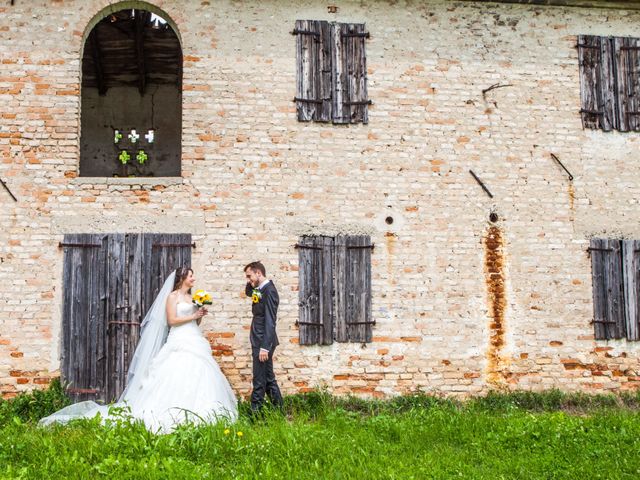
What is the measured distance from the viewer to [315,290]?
877 cm

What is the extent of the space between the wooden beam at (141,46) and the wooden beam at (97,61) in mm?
704

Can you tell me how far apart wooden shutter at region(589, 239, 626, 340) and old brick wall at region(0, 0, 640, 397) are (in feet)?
0.57

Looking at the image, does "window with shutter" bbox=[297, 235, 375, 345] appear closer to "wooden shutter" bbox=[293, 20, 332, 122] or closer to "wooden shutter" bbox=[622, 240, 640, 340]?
"wooden shutter" bbox=[293, 20, 332, 122]

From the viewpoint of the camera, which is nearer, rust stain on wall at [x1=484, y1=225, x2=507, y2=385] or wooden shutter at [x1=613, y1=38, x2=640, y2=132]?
rust stain on wall at [x1=484, y1=225, x2=507, y2=385]

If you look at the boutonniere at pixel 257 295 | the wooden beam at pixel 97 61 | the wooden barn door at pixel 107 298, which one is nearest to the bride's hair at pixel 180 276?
the wooden barn door at pixel 107 298

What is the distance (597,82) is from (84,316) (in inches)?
321

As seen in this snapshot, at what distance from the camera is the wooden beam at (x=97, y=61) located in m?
11.5

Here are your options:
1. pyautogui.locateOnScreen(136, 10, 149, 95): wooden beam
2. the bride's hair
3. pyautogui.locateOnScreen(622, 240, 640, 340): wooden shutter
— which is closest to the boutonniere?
the bride's hair

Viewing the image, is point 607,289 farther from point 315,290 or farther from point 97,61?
point 97,61

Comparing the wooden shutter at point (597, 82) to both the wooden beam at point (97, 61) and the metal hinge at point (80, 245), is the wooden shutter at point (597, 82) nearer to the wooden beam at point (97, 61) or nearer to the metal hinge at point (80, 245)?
the metal hinge at point (80, 245)

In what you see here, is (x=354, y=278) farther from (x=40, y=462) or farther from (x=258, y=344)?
(x=40, y=462)

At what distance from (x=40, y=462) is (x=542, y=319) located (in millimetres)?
6691

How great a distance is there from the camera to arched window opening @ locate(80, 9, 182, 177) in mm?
12586

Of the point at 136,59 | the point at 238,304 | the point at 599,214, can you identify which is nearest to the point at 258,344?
the point at 238,304
